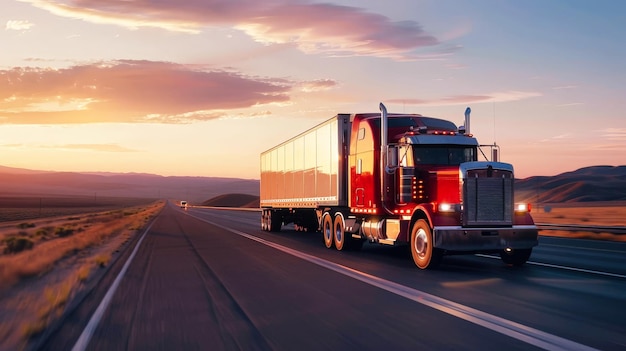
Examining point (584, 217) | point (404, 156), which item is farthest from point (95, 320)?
point (584, 217)

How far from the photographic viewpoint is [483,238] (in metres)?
15.3

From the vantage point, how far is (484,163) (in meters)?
15.5

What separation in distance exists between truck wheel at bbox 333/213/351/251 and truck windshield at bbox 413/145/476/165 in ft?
16.2

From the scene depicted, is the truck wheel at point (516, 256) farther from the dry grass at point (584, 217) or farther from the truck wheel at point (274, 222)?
the dry grass at point (584, 217)

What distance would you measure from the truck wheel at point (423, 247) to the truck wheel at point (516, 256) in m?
2.05

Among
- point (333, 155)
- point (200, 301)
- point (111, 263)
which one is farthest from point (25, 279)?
point (333, 155)

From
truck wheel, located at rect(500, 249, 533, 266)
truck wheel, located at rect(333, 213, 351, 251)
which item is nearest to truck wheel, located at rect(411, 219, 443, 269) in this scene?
truck wheel, located at rect(500, 249, 533, 266)

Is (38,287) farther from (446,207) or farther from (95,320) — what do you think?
(446,207)

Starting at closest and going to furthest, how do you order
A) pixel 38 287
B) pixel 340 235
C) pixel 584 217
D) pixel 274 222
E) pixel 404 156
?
pixel 38 287 < pixel 404 156 < pixel 340 235 < pixel 274 222 < pixel 584 217

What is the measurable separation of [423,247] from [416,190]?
1.69 m

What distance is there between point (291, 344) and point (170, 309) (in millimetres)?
3434

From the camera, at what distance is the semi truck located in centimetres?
1534

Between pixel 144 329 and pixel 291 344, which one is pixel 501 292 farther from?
pixel 144 329

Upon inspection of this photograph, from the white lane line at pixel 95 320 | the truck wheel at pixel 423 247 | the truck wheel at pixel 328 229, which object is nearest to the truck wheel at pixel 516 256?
the truck wheel at pixel 423 247
